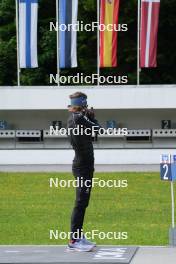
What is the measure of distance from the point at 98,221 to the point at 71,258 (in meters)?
5.38

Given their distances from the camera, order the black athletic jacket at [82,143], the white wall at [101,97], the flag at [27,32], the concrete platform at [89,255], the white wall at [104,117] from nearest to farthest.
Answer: the concrete platform at [89,255] < the black athletic jacket at [82,143] < the flag at [27,32] < the white wall at [101,97] < the white wall at [104,117]

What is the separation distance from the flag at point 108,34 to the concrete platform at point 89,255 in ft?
64.5

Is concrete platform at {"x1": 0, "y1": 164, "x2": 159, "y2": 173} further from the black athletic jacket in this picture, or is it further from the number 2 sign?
the black athletic jacket

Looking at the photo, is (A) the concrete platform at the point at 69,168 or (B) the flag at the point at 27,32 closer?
(A) the concrete platform at the point at 69,168

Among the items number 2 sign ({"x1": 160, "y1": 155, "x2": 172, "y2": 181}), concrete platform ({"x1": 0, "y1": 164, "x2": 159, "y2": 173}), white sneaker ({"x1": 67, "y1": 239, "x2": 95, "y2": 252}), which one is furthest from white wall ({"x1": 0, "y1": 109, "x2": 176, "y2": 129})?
white sneaker ({"x1": 67, "y1": 239, "x2": 95, "y2": 252})

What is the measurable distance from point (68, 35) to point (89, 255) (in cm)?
2063

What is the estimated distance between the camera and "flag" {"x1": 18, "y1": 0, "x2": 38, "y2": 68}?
30.6 metres

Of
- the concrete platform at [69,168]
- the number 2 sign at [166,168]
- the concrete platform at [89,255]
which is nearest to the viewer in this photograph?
the concrete platform at [89,255]

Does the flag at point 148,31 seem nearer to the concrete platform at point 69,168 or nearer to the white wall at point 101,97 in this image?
the white wall at point 101,97

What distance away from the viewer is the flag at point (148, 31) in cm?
3020

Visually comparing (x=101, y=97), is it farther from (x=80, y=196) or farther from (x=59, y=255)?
(x=59, y=255)

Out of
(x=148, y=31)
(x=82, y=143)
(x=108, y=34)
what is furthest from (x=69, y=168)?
(x=82, y=143)

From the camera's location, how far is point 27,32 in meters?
30.8

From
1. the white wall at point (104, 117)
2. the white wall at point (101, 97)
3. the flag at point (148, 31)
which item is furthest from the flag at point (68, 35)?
the white wall at point (104, 117)
